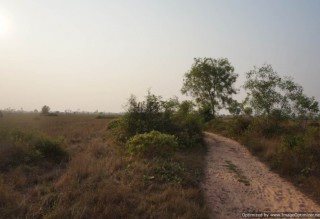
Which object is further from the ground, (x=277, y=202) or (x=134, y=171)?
(x=134, y=171)

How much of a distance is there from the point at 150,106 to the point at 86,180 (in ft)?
34.1

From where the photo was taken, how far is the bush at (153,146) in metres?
12.6

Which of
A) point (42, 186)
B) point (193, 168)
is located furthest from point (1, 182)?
point (193, 168)

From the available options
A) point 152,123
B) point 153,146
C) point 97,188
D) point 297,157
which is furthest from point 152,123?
point 97,188

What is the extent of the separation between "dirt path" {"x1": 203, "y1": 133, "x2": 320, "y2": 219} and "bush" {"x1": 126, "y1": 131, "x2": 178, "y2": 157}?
69.9 inches

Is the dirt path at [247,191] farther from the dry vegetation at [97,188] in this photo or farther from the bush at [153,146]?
the bush at [153,146]

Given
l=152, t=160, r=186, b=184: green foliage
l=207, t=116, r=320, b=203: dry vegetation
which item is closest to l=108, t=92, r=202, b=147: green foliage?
l=207, t=116, r=320, b=203: dry vegetation

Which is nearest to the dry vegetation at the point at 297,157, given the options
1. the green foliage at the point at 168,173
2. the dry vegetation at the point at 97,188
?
the dry vegetation at the point at 97,188

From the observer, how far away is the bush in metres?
12.6

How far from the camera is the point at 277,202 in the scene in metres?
9.38

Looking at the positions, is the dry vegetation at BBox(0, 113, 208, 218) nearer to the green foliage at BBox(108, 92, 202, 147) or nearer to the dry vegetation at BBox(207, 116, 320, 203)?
the dry vegetation at BBox(207, 116, 320, 203)

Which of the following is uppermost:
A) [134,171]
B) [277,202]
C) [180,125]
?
[180,125]

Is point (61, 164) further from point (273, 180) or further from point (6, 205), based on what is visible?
point (273, 180)

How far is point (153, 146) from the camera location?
12.7 meters
